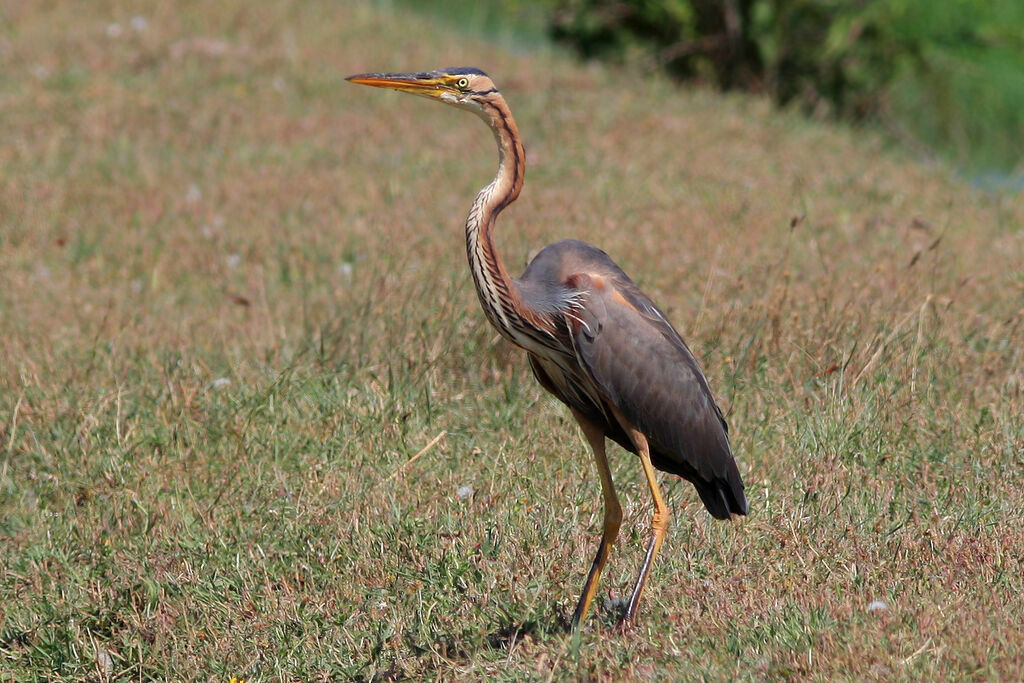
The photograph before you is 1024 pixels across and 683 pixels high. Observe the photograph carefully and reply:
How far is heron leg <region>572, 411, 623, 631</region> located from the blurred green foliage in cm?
819

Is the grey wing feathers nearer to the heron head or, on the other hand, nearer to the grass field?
the grass field

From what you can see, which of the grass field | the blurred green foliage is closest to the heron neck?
the grass field

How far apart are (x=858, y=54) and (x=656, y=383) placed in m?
9.08

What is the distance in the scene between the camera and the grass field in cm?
417

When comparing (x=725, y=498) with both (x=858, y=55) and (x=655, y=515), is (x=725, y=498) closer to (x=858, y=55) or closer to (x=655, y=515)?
(x=655, y=515)

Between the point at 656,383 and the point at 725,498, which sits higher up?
the point at 656,383

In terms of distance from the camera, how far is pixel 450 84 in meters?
4.39

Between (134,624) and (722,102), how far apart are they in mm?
8215

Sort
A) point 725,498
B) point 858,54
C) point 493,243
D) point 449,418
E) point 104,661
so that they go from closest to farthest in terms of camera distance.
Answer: point 493,243, point 104,661, point 725,498, point 449,418, point 858,54

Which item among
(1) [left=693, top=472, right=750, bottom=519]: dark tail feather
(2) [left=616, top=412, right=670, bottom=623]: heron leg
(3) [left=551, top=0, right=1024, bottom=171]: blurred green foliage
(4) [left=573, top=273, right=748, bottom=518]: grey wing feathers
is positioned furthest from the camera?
(3) [left=551, top=0, right=1024, bottom=171]: blurred green foliage

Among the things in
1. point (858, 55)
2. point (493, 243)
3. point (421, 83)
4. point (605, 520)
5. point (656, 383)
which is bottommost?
point (605, 520)

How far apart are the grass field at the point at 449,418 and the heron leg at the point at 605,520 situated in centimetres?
9

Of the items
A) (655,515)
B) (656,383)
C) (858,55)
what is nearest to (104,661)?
(655,515)

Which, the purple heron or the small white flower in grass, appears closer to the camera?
the purple heron
